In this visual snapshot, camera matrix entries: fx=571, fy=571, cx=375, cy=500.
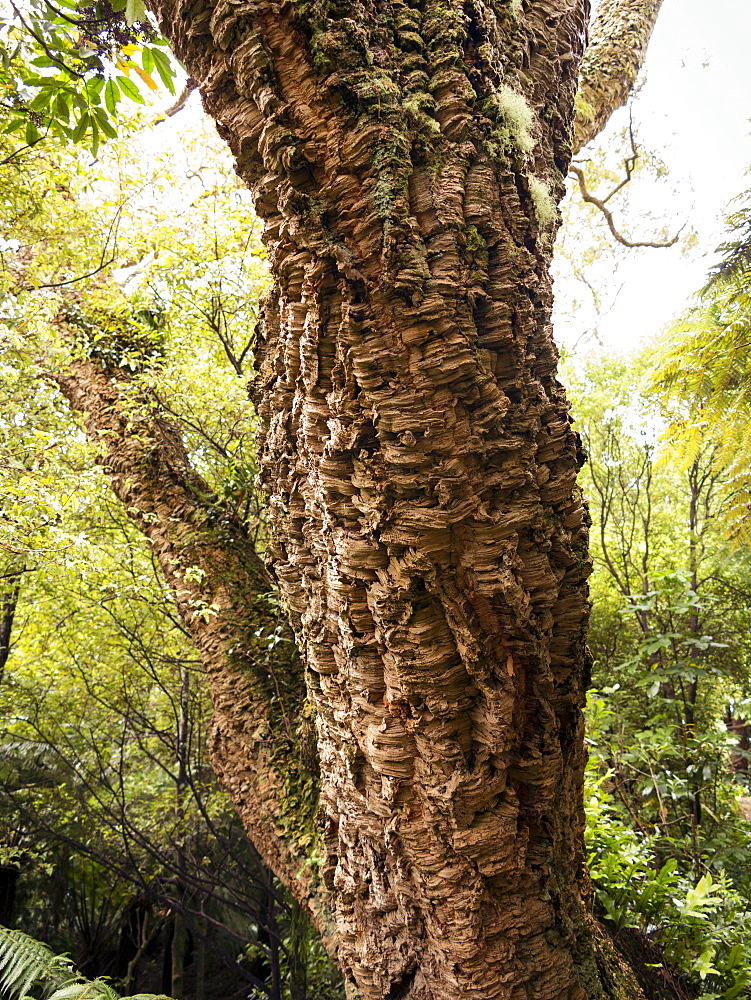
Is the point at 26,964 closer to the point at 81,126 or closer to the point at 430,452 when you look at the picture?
the point at 430,452

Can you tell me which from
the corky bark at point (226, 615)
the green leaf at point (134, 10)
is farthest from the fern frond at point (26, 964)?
the green leaf at point (134, 10)

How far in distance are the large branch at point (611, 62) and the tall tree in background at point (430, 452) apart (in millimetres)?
1364

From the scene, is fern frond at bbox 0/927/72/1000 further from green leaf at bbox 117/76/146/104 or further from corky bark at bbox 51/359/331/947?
green leaf at bbox 117/76/146/104

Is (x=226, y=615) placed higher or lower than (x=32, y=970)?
higher

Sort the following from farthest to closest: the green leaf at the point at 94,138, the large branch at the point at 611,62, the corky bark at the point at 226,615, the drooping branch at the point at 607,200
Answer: the drooping branch at the point at 607,200, the large branch at the point at 611,62, the corky bark at the point at 226,615, the green leaf at the point at 94,138

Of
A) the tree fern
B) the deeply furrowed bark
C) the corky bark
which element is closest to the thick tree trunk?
the deeply furrowed bark

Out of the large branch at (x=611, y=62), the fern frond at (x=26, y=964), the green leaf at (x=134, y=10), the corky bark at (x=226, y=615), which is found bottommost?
the fern frond at (x=26, y=964)

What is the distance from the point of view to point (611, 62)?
9.89 feet

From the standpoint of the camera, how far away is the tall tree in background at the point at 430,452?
131 cm

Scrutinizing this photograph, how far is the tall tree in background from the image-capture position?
1309 mm

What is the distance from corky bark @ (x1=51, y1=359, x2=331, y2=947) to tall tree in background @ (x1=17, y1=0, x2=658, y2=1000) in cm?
103

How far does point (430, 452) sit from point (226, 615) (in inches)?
88.4

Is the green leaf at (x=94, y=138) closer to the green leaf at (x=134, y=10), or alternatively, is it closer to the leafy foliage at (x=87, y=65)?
the leafy foliage at (x=87, y=65)

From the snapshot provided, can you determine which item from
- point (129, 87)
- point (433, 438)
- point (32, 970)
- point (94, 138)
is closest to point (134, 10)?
point (129, 87)
